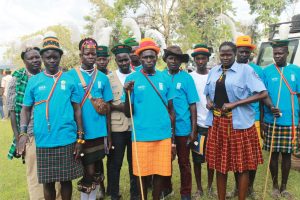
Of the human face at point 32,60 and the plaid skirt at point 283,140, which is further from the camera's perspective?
the plaid skirt at point 283,140

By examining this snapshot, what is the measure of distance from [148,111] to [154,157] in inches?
22.4

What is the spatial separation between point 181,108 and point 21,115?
1.91 m

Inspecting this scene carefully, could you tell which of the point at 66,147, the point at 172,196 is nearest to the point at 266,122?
the point at 172,196

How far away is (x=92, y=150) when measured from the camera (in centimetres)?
364

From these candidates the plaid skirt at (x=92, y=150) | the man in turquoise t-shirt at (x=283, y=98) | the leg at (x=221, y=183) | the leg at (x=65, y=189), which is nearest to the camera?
the leg at (x=65, y=189)

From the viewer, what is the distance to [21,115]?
10.8ft

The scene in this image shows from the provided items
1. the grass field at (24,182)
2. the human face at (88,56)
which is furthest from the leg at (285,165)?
the human face at (88,56)

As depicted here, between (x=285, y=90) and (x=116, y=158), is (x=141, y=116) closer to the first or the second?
(x=116, y=158)

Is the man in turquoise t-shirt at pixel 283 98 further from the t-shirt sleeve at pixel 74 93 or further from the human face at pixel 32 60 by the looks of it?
the human face at pixel 32 60

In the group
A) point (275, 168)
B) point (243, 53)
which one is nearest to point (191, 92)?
point (243, 53)

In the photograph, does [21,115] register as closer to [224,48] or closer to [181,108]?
[181,108]

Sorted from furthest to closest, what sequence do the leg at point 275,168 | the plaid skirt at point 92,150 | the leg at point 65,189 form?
the leg at point 275,168, the plaid skirt at point 92,150, the leg at point 65,189

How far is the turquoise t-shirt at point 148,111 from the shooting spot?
346 centimetres

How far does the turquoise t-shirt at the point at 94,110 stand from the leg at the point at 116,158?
374 millimetres
